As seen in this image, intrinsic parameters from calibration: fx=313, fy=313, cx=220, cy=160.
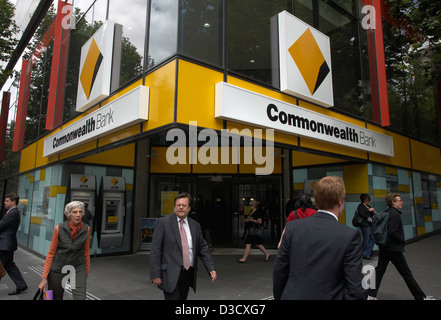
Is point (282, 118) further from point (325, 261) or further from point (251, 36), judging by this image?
point (325, 261)

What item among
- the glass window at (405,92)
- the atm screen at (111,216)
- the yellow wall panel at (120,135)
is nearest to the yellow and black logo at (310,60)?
the yellow wall panel at (120,135)

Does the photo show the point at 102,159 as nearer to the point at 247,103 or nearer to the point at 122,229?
the point at 122,229

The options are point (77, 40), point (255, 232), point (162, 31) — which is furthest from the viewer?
point (77, 40)

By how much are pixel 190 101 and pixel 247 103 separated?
3.72 ft

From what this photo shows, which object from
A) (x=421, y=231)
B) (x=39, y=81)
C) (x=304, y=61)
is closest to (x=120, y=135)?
(x=304, y=61)

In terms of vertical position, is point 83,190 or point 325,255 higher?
point 83,190

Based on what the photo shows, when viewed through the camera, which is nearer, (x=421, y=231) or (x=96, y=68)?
(x=96, y=68)

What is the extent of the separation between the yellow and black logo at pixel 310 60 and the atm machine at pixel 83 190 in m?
6.43

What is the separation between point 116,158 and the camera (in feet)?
31.7

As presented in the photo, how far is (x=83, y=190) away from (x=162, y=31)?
17.3 feet

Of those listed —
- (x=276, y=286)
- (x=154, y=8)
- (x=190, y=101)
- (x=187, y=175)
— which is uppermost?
(x=154, y=8)

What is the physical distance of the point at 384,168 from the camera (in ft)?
32.6

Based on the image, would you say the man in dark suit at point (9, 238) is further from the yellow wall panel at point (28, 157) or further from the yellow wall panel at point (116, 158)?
the yellow wall panel at point (28, 157)
